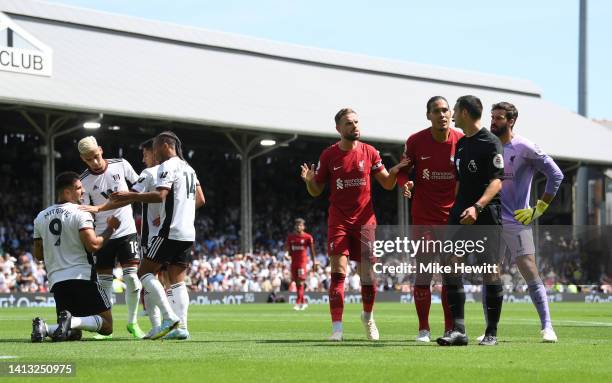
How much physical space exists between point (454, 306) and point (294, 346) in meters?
1.61

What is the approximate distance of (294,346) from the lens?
11078mm

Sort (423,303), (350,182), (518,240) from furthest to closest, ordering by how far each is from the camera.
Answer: (350,182)
(423,303)
(518,240)

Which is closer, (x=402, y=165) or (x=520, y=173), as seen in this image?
(x=402, y=165)

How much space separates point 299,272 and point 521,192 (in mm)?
18551

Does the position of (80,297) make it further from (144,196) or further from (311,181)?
(311,181)

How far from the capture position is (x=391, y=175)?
11.9 meters

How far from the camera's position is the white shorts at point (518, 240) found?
11664 mm

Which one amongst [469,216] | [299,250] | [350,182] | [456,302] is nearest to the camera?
[469,216]

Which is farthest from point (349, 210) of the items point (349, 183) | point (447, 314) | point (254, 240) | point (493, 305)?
point (254, 240)

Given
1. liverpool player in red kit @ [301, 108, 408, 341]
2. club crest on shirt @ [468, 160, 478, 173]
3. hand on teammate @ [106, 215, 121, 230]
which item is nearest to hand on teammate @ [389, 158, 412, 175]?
liverpool player in red kit @ [301, 108, 408, 341]

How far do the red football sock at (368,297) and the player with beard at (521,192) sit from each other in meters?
1.57

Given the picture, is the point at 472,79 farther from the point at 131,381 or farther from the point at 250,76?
the point at 131,381

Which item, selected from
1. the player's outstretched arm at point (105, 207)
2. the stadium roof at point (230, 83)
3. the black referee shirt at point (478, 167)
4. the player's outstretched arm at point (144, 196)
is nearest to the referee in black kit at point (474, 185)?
the black referee shirt at point (478, 167)

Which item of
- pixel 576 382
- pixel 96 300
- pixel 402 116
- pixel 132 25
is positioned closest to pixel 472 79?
pixel 402 116
